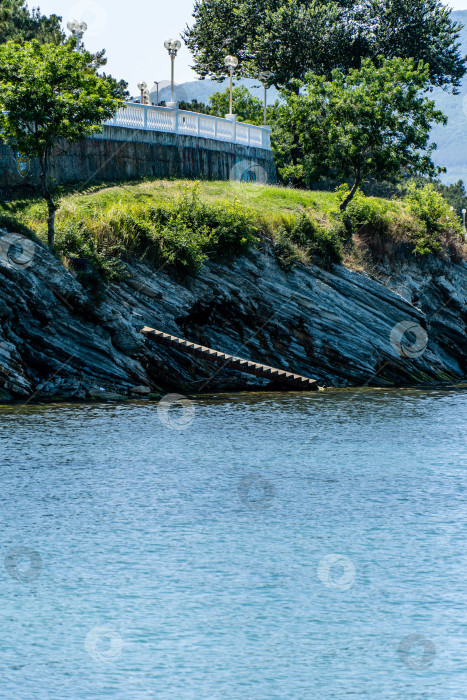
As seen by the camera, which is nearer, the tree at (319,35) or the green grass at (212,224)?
the green grass at (212,224)

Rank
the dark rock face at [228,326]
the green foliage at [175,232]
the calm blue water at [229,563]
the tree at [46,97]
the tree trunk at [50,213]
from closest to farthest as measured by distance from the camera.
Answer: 1. the calm blue water at [229,563]
2. the dark rock face at [228,326]
3. the tree at [46,97]
4. the tree trunk at [50,213]
5. the green foliage at [175,232]

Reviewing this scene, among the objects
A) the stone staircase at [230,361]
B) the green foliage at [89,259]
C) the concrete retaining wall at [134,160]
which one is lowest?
the stone staircase at [230,361]

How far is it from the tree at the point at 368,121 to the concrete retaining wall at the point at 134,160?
14.3ft

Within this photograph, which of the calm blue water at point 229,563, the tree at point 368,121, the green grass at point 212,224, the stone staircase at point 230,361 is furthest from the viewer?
the tree at point 368,121

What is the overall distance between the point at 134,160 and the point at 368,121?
12.7m

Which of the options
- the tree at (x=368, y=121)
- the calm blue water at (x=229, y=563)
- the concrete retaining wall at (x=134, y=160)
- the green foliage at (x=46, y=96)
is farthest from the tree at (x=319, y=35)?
the calm blue water at (x=229, y=563)

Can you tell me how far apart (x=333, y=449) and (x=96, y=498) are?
757 cm

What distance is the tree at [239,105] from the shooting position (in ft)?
278

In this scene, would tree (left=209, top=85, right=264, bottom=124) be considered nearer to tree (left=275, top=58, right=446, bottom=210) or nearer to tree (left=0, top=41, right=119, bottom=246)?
tree (left=275, top=58, right=446, bottom=210)

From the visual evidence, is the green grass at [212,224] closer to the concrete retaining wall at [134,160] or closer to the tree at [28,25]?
the concrete retaining wall at [134,160]

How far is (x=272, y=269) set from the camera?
3953 cm

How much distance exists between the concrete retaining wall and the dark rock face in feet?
25.8

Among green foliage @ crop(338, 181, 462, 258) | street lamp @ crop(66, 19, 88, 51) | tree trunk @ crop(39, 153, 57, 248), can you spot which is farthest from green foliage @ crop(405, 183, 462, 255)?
tree trunk @ crop(39, 153, 57, 248)

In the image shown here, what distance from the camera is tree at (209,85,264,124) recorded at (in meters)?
84.6
